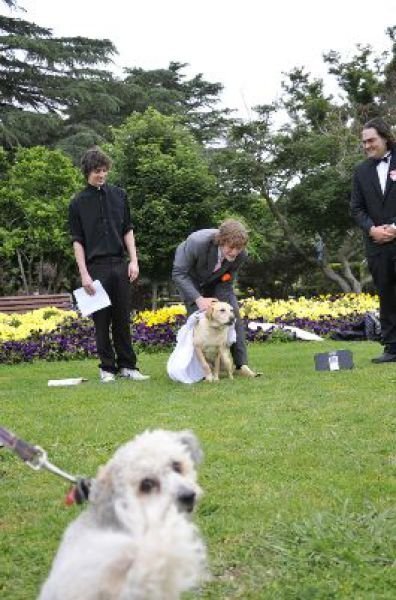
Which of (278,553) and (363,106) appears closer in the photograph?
(278,553)

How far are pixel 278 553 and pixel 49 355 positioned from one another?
8299mm

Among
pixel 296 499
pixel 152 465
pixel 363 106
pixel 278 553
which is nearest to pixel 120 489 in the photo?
pixel 152 465

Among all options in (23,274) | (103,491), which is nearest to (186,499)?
(103,491)

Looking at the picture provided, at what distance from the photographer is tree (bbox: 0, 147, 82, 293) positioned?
22078mm

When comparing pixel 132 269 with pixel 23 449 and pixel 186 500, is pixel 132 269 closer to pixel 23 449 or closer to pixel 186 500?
pixel 23 449

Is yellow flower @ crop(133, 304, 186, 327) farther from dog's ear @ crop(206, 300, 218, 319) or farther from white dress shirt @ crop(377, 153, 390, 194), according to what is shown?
white dress shirt @ crop(377, 153, 390, 194)

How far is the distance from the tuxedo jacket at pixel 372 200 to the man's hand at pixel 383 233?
115 mm

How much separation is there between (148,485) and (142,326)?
34.3 feet

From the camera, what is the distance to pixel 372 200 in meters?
8.09

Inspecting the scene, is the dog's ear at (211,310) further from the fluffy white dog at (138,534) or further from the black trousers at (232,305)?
the fluffy white dog at (138,534)

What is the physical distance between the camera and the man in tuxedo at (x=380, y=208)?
25.6 ft

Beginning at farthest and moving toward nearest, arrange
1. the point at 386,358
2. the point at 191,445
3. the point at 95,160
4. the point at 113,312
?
the point at 386,358 → the point at 113,312 → the point at 95,160 → the point at 191,445

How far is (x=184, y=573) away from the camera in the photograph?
1.70m

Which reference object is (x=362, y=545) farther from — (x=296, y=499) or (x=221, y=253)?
(x=221, y=253)
